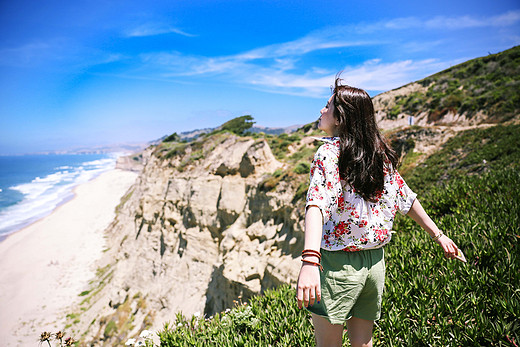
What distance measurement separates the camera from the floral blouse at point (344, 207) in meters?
1.60

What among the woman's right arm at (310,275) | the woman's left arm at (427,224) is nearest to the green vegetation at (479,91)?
the woman's left arm at (427,224)

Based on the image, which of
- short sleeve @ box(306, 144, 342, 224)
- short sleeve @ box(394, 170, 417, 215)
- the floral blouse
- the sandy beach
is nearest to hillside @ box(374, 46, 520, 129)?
short sleeve @ box(394, 170, 417, 215)

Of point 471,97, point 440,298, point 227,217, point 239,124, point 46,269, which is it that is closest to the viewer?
point 440,298

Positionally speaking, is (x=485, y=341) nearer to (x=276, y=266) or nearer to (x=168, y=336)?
(x=168, y=336)

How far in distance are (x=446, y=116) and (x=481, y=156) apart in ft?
38.8

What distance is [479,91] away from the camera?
20.0 m

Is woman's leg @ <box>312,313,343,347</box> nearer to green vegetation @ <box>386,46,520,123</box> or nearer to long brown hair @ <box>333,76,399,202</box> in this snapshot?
long brown hair @ <box>333,76,399,202</box>

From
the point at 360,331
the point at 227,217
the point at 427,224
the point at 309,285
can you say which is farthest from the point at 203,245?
the point at 309,285

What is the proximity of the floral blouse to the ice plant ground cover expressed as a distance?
1619 mm

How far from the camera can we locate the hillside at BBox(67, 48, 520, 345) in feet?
34.4

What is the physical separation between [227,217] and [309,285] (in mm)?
13272

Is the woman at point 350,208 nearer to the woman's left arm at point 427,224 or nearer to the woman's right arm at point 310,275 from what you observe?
the woman's right arm at point 310,275

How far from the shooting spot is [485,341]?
237 cm

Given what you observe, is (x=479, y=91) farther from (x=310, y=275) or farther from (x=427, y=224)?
(x=310, y=275)
